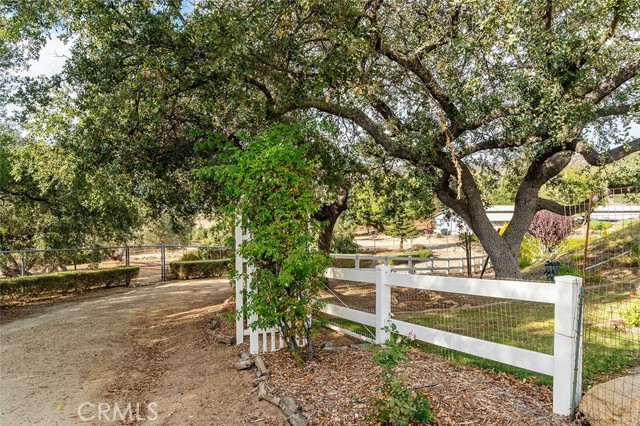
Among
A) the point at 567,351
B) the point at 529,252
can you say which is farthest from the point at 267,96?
the point at 529,252

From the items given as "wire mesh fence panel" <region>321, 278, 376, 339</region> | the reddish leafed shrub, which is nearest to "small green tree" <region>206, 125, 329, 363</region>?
"wire mesh fence panel" <region>321, 278, 376, 339</region>

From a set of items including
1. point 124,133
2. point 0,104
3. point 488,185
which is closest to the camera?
point 124,133

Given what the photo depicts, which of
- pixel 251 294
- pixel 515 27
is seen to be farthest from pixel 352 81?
pixel 251 294

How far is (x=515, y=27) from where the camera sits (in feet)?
21.3

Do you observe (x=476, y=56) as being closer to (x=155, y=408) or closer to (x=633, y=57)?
(x=633, y=57)

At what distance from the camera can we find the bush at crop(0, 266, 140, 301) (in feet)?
38.1

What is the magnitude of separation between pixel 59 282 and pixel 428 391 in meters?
13.0

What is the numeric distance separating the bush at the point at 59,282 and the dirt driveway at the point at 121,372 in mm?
2162

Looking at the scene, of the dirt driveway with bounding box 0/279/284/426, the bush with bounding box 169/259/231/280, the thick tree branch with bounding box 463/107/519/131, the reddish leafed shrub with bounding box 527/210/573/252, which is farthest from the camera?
the reddish leafed shrub with bounding box 527/210/573/252

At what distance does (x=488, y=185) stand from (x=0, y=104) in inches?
545

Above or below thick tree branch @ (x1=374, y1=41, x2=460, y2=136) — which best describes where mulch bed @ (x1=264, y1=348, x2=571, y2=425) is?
below

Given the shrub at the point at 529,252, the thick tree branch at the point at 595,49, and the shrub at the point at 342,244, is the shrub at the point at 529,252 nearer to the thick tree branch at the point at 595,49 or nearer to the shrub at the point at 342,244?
the shrub at the point at 342,244

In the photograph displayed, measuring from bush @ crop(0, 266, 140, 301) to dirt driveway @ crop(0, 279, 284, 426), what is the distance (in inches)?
85.1

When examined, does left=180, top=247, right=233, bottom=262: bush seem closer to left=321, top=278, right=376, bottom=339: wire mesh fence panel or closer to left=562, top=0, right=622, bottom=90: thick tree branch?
left=321, top=278, right=376, bottom=339: wire mesh fence panel
